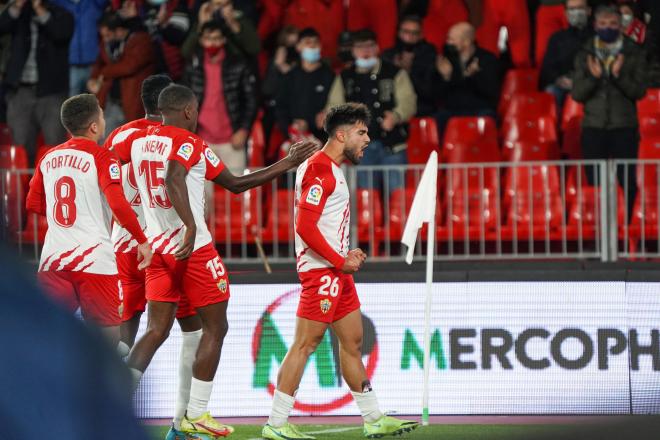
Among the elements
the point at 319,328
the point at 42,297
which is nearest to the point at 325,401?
the point at 319,328

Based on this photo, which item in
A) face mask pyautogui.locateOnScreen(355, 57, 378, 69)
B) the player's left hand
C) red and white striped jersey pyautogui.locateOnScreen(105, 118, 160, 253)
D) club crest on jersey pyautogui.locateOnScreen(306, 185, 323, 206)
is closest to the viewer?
the player's left hand

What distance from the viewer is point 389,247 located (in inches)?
496

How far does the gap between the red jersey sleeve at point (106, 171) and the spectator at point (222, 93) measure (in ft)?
19.9

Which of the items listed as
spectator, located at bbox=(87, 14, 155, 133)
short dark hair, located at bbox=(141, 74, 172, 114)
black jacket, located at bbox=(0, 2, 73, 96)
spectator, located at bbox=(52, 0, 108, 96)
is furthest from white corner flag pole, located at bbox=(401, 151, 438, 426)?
spectator, located at bbox=(52, 0, 108, 96)

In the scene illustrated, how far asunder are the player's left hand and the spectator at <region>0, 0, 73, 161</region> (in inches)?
299

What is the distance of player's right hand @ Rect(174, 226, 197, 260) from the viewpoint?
741cm

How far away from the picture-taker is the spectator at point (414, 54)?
14234 millimetres

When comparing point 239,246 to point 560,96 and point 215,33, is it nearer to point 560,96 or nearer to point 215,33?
point 215,33

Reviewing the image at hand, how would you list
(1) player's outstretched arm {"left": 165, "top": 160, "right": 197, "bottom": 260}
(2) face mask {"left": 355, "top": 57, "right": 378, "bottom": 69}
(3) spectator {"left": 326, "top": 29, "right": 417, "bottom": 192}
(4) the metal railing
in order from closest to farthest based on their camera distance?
(1) player's outstretched arm {"left": 165, "top": 160, "right": 197, "bottom": 260}, (4) the metal railing, (3) spectator {"left": 326, "top": 29, "right": 417, "bottom": 192}, (2) face mask {"left": 355, "top": 57, "right": 378, "bottom": 69}

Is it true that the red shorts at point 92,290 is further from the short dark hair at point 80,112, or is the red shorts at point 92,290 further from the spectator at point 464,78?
the spectator at point 464,78

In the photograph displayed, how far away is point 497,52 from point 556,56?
42.4 inches

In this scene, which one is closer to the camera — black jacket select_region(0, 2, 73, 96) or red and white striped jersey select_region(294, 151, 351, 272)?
red and white striped jersey select_region(294, 151, 351, 272)

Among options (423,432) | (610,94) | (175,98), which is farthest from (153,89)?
(610,94)

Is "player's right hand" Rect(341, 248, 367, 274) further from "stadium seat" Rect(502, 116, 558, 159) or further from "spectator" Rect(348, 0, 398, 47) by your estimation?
"spectator" Rect(348, 0, 398, 47)
